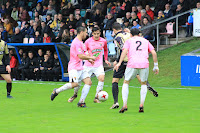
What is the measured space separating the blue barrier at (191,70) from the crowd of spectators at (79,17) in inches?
160

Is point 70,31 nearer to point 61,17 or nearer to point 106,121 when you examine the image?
point 61,17

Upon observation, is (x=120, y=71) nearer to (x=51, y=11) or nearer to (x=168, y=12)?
(x=168, y=12)

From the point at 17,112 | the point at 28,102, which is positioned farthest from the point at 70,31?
the point at 17,112

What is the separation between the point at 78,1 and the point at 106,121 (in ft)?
70.9

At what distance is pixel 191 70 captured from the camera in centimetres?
1866

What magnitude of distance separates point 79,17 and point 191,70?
9290 mm

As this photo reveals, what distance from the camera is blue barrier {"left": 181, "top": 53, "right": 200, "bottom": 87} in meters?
18.4

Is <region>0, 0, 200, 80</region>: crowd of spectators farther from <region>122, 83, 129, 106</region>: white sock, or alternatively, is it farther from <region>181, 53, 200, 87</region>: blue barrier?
<region>122, 83, 129, 106</region>: white sock

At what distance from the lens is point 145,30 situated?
2353cm

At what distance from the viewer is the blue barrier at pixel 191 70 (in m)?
18.4

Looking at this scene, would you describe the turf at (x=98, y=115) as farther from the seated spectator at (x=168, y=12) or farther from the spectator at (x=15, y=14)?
the spectator at (x=15, y=14)

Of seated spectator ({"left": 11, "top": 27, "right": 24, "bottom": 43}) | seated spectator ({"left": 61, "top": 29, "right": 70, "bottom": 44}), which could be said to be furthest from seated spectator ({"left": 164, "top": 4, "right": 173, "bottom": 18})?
seated spectator ({"left": 11, "top": 27, "right": 24, "bottom": 43})

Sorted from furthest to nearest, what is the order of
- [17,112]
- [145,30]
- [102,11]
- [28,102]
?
[102,11] < [145,30] < [28,102] < [17,112]

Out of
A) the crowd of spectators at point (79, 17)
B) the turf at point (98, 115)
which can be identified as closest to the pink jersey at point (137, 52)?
the turf at point (98, 115)
